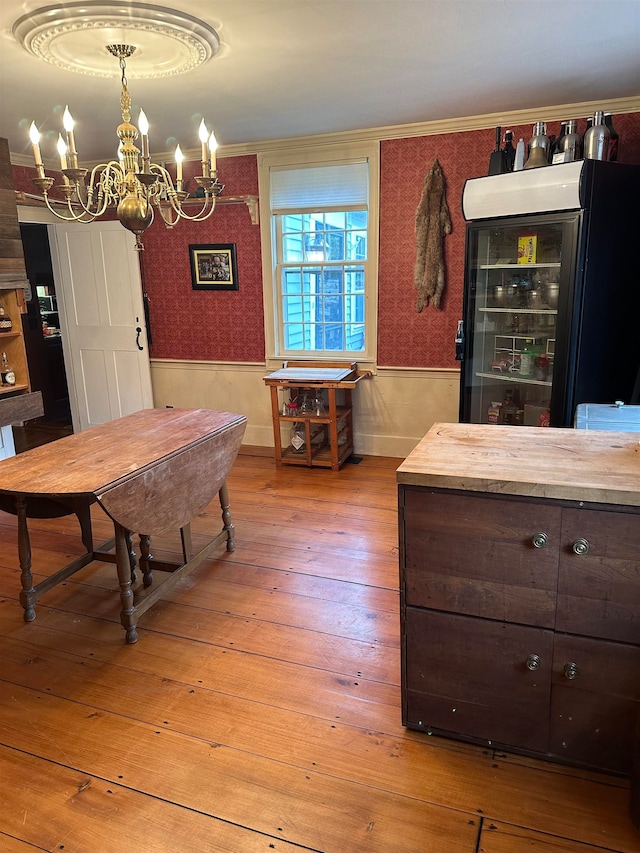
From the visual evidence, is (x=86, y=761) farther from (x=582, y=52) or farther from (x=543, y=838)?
(x=582, y=52)

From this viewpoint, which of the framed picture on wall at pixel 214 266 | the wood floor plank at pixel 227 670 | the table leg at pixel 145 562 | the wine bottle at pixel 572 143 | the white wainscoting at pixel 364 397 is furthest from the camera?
the framed picture on wall at pixel 214 266

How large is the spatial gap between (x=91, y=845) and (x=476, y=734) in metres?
1.08

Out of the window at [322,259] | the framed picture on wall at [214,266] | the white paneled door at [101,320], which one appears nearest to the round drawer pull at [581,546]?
the window at [322,259]

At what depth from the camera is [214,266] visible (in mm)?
4805

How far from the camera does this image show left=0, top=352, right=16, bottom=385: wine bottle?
12.3 ft

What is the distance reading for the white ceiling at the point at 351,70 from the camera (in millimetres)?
2242

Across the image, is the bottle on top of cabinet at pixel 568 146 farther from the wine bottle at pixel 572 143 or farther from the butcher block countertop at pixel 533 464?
the butcher block countertop at pixel 533 464

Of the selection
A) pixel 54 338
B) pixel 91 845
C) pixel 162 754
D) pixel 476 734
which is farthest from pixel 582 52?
pixel 54 338

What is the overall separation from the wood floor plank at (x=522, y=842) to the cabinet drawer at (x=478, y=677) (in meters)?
0.23

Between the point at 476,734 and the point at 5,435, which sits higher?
the point at 5,435

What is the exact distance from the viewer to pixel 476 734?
171cm

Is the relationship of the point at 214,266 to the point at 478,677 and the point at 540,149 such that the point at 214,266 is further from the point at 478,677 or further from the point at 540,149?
the point at 478,677

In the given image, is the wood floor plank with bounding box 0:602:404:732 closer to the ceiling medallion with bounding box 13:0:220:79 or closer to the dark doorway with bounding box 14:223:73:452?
the ceiling medallion with bounding box 13:0:220:79

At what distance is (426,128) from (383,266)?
949mm
